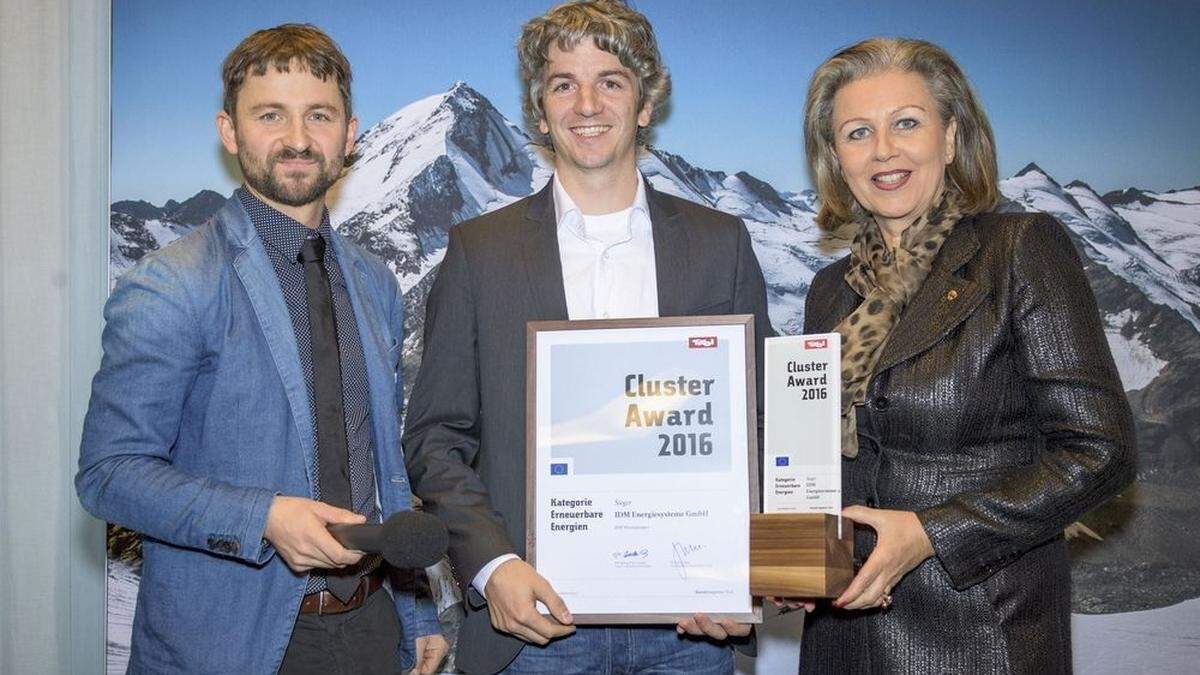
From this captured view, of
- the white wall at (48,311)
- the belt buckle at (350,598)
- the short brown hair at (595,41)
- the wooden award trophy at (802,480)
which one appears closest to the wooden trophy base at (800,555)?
the wooden award trophy at (802,480)

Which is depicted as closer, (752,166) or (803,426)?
(803,426)

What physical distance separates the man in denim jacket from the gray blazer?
18 centimetres

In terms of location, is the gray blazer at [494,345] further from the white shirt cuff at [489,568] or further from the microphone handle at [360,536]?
the microphone handle at [360,536]

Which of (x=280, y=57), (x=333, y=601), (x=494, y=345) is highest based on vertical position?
(x=280, y=57)

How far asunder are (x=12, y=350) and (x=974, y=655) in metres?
3.12

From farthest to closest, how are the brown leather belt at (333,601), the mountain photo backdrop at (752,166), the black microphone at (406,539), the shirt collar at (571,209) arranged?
the mountain photo backdrop at (752,166) → the shirt collar at (571,209) → the brown leather belt at (333,601) → the black microphone at (406,539)

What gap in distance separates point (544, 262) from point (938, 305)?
825mm

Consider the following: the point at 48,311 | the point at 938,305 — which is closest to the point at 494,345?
the point at 938,305

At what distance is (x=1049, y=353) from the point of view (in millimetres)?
2174

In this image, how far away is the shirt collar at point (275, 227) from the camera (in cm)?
260

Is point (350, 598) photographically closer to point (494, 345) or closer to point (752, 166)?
point (494, 345)

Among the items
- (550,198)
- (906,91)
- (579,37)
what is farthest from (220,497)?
(906,91)
